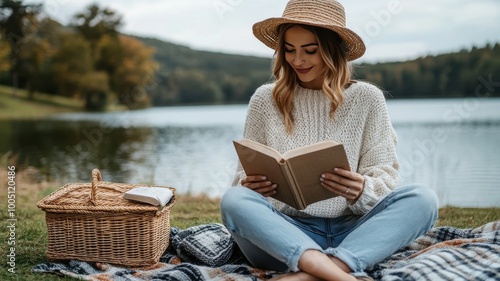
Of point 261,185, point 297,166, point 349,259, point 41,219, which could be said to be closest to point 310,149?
point 297,166

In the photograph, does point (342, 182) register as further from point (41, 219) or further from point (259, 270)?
point (41, 219)

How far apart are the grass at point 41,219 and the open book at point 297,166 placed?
1.13 metres

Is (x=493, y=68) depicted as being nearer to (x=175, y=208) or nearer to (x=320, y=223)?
(x=175, y=208)

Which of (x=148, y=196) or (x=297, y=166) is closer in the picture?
(x=297, y=166)

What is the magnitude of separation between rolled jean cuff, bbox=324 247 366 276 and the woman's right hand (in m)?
0.42

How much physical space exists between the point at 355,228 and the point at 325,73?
0.87 meters

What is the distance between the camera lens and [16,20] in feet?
90.5

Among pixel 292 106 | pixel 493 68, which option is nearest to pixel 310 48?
pixel 292 106

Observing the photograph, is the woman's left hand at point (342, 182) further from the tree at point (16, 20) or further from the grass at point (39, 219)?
the tree at point (16, 20)

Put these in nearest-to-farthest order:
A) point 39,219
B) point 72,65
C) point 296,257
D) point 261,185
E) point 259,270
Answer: point 296,257 < point 261,185 < point 259,270 < point 39,219 < point 72,65

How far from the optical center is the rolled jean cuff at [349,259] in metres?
2.67

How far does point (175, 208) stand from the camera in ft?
18.3

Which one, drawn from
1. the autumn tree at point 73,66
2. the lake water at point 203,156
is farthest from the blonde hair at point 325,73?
the autumn tree at point 73,66

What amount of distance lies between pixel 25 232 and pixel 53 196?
2.93 feet
